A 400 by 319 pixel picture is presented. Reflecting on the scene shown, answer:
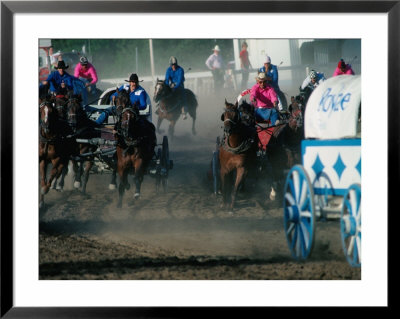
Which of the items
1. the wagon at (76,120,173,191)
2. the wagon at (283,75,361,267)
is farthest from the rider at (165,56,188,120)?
the wagon at (283,75,361,267)

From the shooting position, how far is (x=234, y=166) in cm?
1192

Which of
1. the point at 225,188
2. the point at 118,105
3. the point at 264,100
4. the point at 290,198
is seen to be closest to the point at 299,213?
the point at 290,198

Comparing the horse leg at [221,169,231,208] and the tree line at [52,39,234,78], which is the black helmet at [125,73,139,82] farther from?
the horse leg at [221,169,231,208]

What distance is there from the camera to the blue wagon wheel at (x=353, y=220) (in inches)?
339

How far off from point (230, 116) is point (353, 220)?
3.06 metres

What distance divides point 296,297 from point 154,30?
2.85 metres

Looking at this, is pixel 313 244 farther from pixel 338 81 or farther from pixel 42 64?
pixel 42 64

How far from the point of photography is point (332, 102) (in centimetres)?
889

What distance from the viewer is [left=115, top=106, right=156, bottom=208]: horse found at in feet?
38.6

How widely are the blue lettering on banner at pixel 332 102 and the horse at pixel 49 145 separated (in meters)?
2.78

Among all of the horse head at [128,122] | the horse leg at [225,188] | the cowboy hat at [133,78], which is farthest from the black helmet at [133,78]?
the horse leg at [225,188]

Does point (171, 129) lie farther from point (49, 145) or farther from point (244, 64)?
point (49, 145)

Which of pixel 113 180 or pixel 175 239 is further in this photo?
pixel 113 180

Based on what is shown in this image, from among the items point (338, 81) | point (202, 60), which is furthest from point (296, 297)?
point (202, 60)
